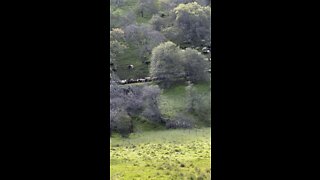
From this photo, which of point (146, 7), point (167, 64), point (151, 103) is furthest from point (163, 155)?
point (146, 7)

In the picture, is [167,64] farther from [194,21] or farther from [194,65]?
[194,21]

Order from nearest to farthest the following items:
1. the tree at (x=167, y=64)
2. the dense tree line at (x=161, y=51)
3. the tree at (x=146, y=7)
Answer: the dense tree line at (x=161, y=51), the tree at (x=146, y=7), the tree at (x=167, y=64)

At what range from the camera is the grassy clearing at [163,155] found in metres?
4.38

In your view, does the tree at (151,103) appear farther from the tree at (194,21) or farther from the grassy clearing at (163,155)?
the tree at (194,21)

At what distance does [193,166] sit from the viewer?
4.64 metres

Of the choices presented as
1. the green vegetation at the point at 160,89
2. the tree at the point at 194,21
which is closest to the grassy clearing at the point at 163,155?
the green vegetation at the point at 160,89

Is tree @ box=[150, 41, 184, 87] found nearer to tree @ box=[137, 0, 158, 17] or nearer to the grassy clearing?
tree @ box=[137, 0, 158, 17]

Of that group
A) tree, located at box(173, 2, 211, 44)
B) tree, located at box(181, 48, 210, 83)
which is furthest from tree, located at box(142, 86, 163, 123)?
tree, located at box(173, 2, 211, 44)

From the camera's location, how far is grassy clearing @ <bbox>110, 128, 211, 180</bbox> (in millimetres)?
4375

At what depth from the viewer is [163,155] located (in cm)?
482

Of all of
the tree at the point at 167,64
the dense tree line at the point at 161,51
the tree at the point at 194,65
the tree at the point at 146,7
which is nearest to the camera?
the dense tree line at the point at 161,51
